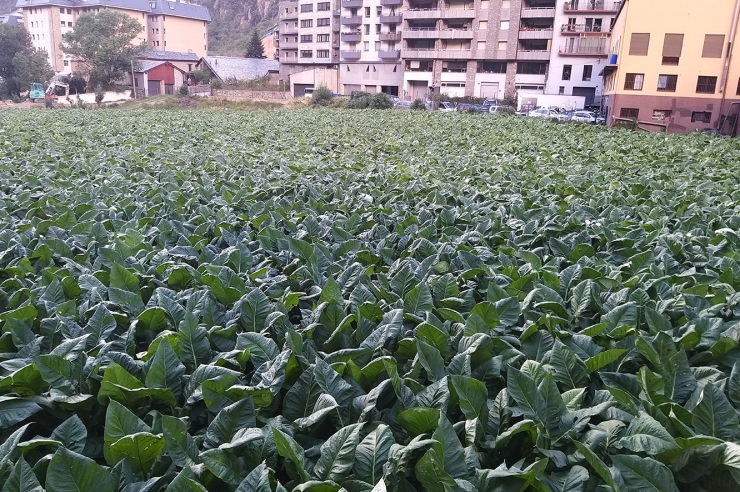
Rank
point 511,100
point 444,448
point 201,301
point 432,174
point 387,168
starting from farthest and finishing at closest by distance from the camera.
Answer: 1. point 511,100
2. point 387,168
3. point 432,174
4. point 201,301
5. point 444,448

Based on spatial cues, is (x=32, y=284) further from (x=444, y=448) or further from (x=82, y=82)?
(x=82, y=82)

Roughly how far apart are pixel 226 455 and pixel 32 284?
6.79 ft

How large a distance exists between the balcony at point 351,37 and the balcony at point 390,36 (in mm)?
3445

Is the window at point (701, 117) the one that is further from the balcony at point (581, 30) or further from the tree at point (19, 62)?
the tree at point (19, 62)

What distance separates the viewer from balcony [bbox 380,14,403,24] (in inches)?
2611

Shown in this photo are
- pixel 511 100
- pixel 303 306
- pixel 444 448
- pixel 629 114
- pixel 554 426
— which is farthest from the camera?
pixel 511 100

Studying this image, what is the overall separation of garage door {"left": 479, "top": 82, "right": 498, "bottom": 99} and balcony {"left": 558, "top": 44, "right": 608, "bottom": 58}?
726 centimetres

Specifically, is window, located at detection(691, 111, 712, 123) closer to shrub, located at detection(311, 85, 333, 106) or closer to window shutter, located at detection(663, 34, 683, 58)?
window shutter, located at detection(663, 34, 683, 58)

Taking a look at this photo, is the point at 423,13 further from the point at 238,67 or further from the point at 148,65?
the point at 148,65

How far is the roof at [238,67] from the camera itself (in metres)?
72.8

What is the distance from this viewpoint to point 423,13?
2434 inches

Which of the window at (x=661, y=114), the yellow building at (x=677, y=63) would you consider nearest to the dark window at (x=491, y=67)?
the yellow building at (x=677, y=63)

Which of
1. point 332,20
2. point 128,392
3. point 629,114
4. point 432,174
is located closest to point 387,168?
point 432,174

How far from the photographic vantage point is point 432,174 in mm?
7961
